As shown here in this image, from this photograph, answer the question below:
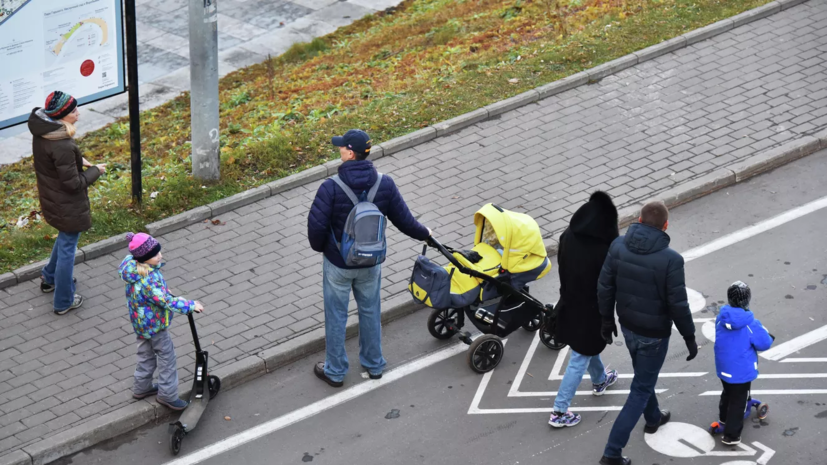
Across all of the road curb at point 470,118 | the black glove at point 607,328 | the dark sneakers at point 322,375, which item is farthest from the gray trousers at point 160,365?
the black glove at point 607,328

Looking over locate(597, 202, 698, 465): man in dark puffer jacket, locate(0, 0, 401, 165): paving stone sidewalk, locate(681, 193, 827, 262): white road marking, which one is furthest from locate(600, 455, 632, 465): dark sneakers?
locate(0, 0, 401, 165): paving stone sidewalk

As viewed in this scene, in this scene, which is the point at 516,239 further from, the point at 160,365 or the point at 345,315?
the point at 160,365

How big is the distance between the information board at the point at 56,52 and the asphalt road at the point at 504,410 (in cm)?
293

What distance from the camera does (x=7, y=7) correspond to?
29.6 feet

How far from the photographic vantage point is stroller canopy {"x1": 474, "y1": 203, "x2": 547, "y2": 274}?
8.01m

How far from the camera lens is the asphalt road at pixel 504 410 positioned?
743 centimetres

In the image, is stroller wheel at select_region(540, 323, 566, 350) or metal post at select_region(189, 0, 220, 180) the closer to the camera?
stroller wheel at select_region(540, 323, 566, 350)

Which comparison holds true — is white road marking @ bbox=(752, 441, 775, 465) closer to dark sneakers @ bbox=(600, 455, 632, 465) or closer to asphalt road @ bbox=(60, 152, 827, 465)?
asphalt road @ bbox=(60, 152, 827, 465)

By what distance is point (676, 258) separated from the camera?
667 cm

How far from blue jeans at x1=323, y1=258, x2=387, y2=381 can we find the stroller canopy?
1.00 m

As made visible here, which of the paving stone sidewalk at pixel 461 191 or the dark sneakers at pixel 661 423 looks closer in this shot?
the dark sneakers at pixel 661 423

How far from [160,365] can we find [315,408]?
1.26 metres

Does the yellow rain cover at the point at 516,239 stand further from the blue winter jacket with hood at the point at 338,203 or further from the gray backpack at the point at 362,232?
the gray backpack at the point at 362,232

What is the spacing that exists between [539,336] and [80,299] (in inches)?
165
